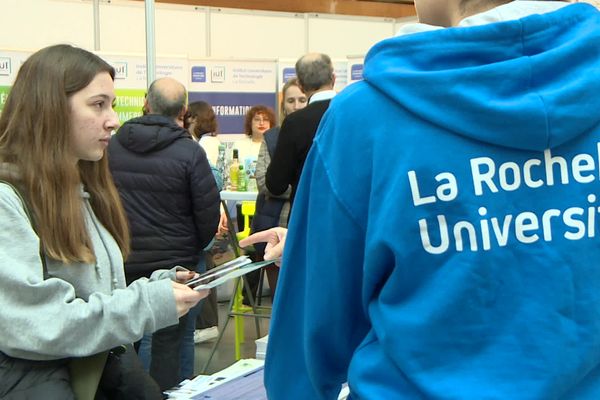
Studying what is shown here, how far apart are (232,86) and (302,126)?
17.9 ft

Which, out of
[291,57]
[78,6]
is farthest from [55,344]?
[291,57]

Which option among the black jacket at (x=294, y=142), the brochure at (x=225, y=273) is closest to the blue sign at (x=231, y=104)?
the black jacket at (x=294, y=142)

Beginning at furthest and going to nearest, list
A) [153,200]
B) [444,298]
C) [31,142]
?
[153,200] → [31,142] → [444,298]

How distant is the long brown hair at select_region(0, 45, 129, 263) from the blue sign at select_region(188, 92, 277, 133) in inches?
274

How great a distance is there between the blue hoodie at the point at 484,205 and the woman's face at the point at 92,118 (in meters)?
1.09

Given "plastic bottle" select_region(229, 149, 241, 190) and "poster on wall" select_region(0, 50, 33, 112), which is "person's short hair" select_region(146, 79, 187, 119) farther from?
"poster on wall" select_region(0, 50, 33, 112)

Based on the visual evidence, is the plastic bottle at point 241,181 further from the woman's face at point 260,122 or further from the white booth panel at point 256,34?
the white booth panel at point 256,34

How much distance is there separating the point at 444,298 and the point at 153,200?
285cm

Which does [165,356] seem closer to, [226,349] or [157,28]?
[226,349]

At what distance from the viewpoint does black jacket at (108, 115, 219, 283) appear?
3553mm

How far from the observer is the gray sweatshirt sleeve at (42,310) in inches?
60.6

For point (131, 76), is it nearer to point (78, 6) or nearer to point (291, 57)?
point (78, 6)

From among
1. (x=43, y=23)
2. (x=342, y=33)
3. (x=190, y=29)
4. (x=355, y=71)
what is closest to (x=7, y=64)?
(x=43, y=23)

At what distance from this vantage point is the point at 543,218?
0.87 metres
